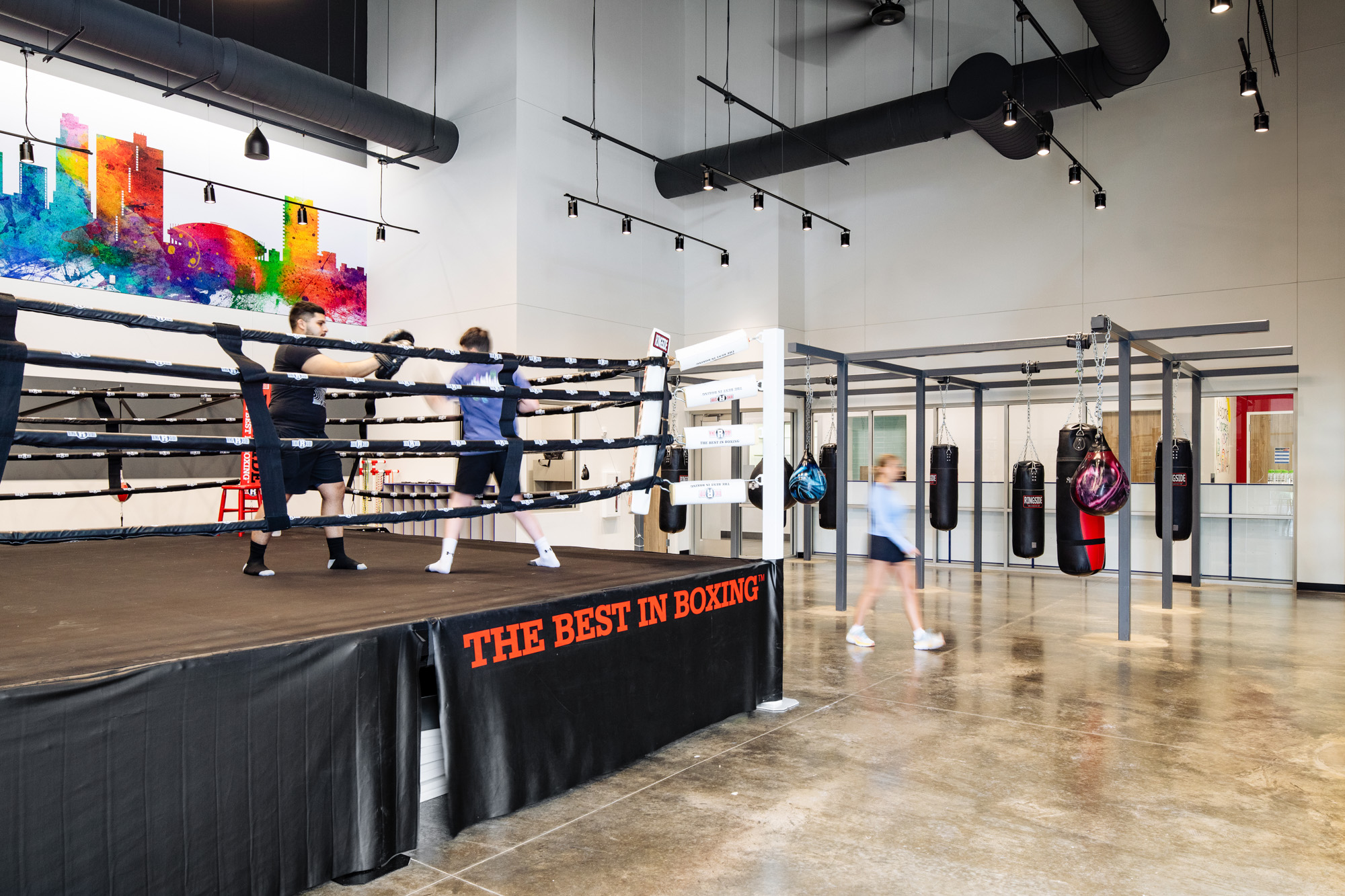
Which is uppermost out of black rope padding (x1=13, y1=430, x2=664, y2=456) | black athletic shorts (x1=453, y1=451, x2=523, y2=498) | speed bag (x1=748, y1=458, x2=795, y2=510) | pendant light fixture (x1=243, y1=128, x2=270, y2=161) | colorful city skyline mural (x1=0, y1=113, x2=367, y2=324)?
pendant light fixture (x1=243, y1=128, x2=270, y2=161)

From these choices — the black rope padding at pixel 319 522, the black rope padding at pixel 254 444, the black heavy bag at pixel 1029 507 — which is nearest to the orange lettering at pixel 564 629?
the black rope padding at pixel 319 522

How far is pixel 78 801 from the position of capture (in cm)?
178

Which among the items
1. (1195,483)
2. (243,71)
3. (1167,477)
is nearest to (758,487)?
→ (1167,477)

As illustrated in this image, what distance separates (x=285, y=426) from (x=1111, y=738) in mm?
3720

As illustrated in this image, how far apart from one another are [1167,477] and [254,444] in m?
6.54

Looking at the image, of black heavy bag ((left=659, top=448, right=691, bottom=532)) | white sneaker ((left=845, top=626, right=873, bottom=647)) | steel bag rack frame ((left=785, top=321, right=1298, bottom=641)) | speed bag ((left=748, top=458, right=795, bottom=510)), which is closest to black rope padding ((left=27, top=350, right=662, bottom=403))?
speed bag ((left=748, top=458, right=795, bottom=510))

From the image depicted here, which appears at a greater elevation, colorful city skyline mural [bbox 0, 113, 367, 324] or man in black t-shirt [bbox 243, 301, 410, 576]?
colorful city skyline mural [bbox 0, 113, 367, 324]

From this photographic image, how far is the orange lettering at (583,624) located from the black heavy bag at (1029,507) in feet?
18.1

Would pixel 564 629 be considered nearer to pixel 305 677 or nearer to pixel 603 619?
pixel 603 619

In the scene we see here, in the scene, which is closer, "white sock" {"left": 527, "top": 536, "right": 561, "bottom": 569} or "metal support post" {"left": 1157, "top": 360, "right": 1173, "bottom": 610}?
"white sock" {"left": 527, "top": 536, "right": 561, "bottom": 569}

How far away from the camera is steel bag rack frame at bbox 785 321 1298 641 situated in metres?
5.56

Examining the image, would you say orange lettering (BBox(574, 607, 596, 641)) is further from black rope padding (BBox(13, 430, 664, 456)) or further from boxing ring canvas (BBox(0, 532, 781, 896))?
black rope padding (BBox(13, 430, 664, 456))

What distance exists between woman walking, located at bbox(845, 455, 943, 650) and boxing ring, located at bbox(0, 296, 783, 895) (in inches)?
67.3

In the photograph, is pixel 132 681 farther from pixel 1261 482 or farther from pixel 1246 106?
pixel 1246 106
